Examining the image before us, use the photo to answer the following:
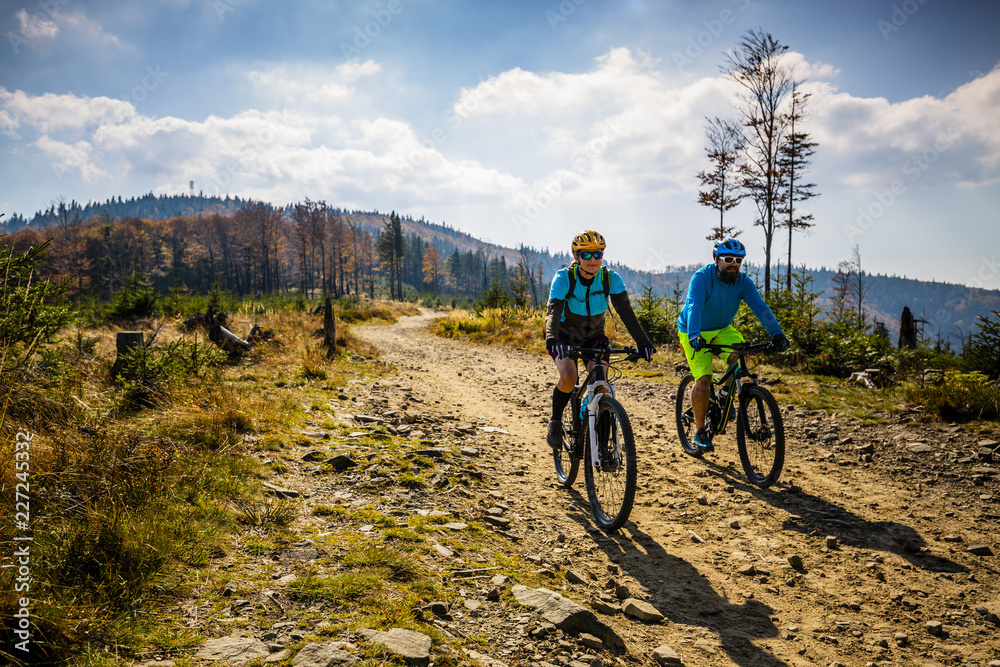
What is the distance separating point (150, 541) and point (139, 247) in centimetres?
10455

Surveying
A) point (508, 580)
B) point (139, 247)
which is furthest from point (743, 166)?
point (139, 247)

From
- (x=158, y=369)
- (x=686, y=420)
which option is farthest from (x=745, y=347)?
(x=158, y=369)

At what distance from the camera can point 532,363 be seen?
515 inches

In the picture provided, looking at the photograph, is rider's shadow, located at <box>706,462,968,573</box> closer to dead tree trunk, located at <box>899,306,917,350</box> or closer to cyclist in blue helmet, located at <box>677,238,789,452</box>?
cyclist in blue helmet, located at <box>677,238,789,452</box>

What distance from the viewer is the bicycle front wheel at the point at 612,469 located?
369 cm

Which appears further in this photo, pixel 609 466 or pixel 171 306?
pixel 171 306

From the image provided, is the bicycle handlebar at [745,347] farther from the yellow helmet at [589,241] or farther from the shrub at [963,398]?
the shrub at [963,398]

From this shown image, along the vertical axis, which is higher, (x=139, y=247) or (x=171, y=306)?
(x=139, y=247)

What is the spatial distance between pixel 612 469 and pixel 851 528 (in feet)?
6.87

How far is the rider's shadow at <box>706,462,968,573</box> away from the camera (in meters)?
3.48

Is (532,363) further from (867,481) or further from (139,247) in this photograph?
(139,247)

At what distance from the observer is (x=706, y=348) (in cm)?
523

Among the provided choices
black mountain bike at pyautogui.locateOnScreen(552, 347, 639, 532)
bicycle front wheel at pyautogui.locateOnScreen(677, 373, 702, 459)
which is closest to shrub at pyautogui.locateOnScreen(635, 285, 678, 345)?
bicycle front wheel at pyautogui.locateOnScreen(677, 373, 702, 459)

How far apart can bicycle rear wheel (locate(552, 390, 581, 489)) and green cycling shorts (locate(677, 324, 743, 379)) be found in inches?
62.3
